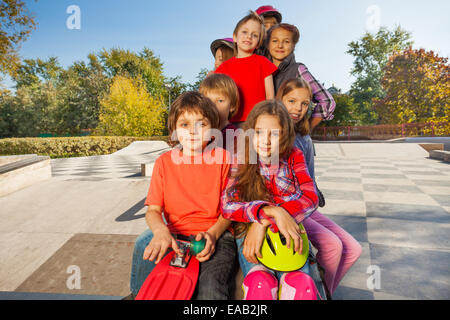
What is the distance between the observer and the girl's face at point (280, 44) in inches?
71.7

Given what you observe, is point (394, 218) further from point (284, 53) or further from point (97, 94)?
point (97, 94)

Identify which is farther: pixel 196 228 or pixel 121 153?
pixel 121 153

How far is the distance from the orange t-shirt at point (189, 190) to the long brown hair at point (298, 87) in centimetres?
53

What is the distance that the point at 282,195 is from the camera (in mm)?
1266

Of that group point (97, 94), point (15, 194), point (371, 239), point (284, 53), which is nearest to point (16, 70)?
point (15, 194)

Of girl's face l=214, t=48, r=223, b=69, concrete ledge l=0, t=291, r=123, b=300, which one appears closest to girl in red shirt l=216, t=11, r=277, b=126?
girl's face l=214, t=48, r=223, b=69

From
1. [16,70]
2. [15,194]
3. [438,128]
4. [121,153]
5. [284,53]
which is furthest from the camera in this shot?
[438,128]

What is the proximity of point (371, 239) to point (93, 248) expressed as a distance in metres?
2.70

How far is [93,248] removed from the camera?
2492 millimetres

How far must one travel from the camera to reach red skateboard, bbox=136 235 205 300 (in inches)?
37.5

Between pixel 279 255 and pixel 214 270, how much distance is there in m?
0.26

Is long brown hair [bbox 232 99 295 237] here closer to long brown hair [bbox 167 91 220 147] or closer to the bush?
long brown hair [bbox 167 91 220 147]
